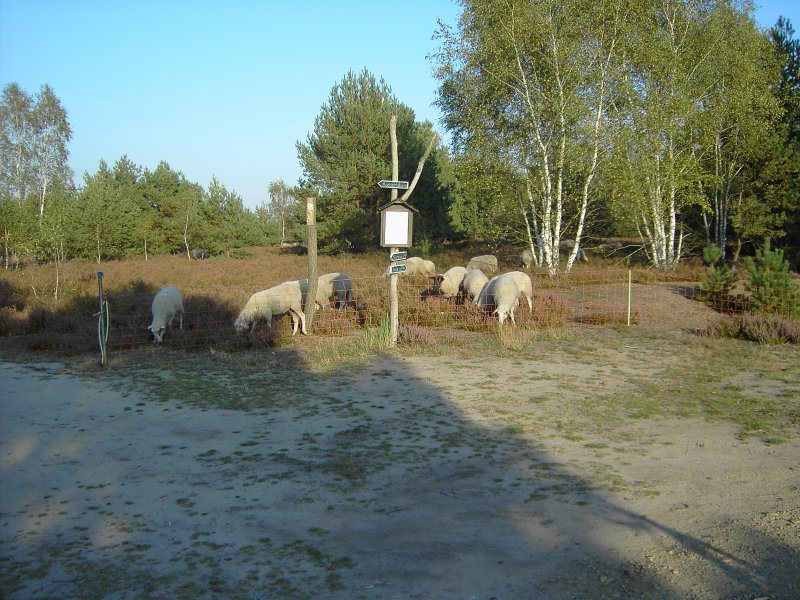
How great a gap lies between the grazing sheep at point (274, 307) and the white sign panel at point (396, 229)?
2876mm

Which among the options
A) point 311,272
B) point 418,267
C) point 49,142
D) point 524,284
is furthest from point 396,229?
A: point 49,142

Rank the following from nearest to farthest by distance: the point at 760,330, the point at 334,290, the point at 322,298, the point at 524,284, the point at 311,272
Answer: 1. the point at 760,330
2. the point at 311,272
3. the point at 322,298
4. the point at 524,284
5. the point at 334,290

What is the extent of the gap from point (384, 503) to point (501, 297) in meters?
9.64

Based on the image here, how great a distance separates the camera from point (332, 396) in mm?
8438

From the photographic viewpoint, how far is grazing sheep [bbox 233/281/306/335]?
43.9ft

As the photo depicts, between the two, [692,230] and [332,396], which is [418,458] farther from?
Answer: [692,230]

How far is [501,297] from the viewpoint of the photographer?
14242 mm

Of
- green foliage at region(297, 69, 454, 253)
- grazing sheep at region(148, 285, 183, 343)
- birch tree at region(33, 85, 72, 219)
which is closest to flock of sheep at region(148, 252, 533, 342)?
grazing sheep at region(148, 285, 183, 343)

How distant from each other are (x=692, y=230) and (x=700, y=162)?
4.43 meters

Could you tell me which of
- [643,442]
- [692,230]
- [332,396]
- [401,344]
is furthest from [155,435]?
[692,230]

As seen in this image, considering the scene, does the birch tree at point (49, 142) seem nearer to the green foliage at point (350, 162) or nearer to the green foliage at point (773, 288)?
the green foliage at point (350, 162)

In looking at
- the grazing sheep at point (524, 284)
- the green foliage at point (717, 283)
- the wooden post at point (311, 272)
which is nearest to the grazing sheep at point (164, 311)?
the wooden post at point (311, 272)

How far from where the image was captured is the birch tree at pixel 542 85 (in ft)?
73.9

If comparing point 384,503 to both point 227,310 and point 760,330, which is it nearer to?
point 760,330
